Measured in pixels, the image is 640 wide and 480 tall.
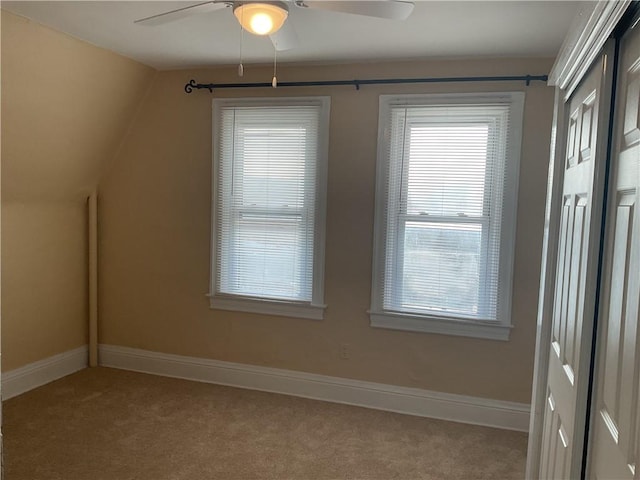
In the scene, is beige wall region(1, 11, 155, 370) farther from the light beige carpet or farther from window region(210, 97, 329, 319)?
window region(210, 97, 329, 319)

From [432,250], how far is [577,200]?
180 cm

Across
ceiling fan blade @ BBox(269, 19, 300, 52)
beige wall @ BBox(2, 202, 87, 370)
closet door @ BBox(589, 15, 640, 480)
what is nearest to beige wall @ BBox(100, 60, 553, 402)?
beige wall @ BBox(2, 202, 87, 370)

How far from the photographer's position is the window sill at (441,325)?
3447mm

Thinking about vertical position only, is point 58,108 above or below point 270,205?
above

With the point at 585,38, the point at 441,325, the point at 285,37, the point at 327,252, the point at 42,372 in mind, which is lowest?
the point at 42,372

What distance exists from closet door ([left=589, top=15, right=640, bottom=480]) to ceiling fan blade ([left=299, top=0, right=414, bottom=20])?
85cm

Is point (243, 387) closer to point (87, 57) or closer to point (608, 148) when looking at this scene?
point (87, 57)

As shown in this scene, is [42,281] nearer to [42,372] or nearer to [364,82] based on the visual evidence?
[42,372]

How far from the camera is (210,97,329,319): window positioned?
12.2ft

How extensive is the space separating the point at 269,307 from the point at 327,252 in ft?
2.08

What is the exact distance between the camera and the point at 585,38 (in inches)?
60.6

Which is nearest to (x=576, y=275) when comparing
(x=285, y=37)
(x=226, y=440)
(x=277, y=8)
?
(x=277, y=8)

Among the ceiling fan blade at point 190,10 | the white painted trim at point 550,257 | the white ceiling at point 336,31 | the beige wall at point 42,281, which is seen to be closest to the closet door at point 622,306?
the white painted trim at point 550,257

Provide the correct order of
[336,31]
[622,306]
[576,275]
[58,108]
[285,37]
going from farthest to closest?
1. [58,108]
2. [336,31]
3. [285,37]
4. [576,275]
5. [622,306]
